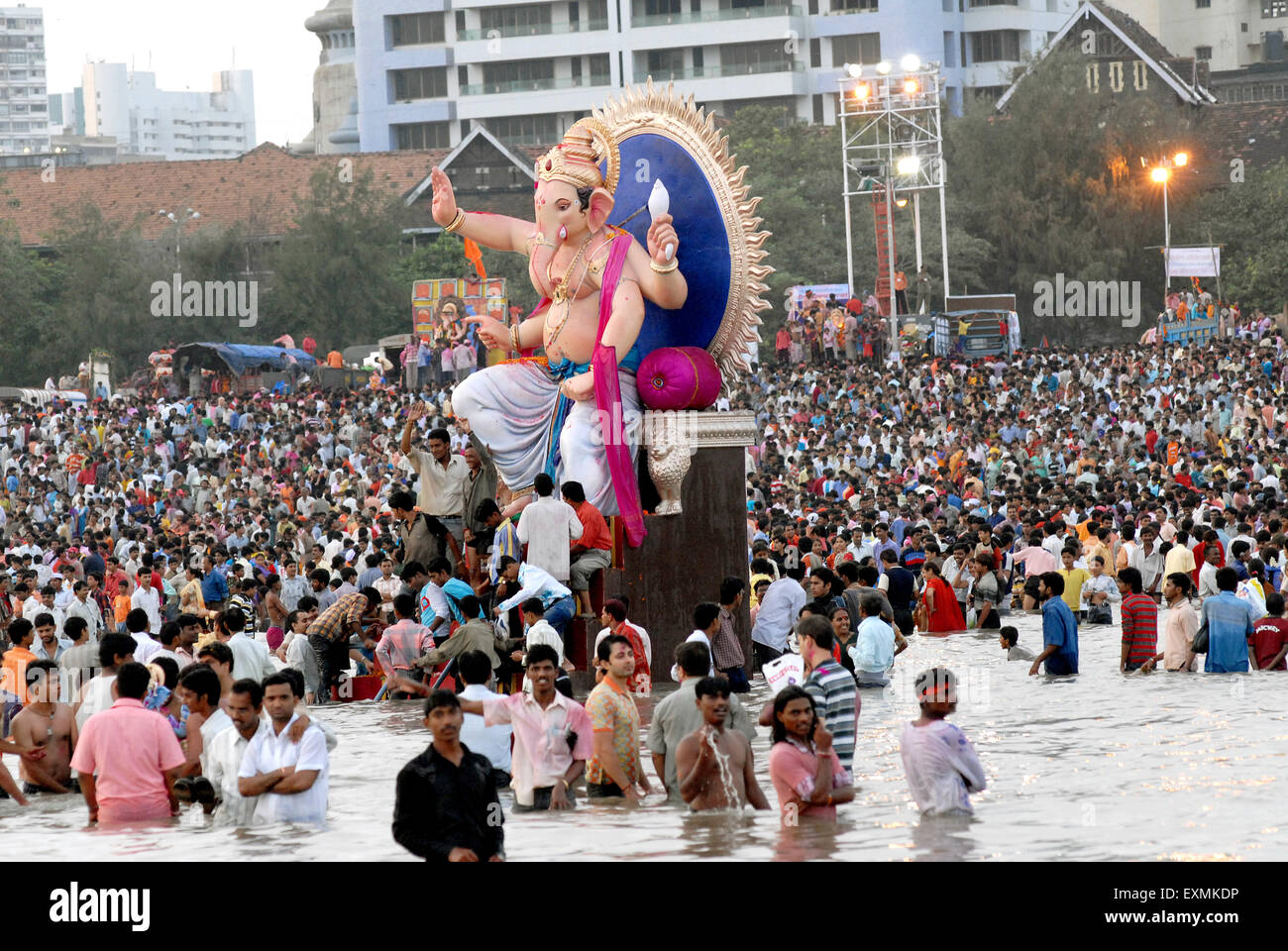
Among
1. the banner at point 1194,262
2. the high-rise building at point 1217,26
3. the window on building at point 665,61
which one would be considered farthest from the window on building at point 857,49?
the banner at point 1194,262

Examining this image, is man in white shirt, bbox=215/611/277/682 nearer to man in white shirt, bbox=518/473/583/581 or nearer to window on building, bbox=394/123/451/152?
man in white shirt, bbox=518/473/583/581

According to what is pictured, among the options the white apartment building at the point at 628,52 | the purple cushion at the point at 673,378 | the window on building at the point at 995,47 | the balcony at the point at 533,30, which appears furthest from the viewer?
the window on building at the point at 995,47

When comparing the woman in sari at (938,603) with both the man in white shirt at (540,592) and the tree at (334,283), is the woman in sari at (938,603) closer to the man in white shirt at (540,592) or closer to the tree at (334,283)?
the man in white shirt at (540,592)

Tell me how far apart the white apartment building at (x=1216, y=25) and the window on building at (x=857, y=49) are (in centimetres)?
1197

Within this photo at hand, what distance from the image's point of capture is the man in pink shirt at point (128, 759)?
9578mm

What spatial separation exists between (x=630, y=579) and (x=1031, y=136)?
1655 inches

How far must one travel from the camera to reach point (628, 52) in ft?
235

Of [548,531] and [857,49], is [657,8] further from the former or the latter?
[548,531]

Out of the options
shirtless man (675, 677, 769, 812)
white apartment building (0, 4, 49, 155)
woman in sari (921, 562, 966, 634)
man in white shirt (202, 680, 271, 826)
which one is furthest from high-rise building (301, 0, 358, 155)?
white apartment building (0, 4, 49, 155)

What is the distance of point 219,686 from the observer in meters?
10.1

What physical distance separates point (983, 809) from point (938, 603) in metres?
8.79

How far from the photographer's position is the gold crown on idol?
14320 mm

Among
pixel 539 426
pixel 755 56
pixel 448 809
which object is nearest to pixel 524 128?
pixel 755 56

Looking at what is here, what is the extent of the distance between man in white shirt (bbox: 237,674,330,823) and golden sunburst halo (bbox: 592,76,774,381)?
20.6ft
